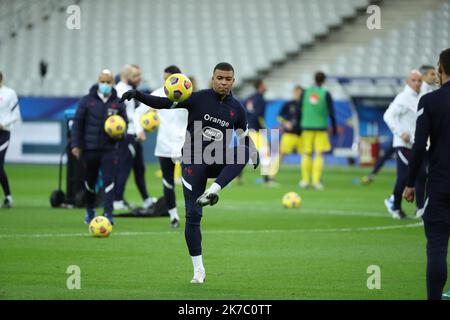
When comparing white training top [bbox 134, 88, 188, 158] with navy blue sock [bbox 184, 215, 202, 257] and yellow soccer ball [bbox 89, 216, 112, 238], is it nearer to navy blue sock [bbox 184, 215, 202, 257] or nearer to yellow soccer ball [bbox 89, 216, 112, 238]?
yellow soccer ball [bbox 89, 216, 112, 238]

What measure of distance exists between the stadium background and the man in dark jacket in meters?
20.2

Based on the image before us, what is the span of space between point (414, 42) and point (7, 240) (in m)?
26.6

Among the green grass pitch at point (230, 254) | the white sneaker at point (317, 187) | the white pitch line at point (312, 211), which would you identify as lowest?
the white sneaker at point (317, 187)

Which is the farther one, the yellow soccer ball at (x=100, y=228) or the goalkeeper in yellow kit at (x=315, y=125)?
the goalkeeper in yellow kit at (x=315, y=125)

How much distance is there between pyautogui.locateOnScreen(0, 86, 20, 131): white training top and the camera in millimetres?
19125

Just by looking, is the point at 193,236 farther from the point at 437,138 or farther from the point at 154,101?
the point at 437,138

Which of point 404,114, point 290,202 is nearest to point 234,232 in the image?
point 404,114

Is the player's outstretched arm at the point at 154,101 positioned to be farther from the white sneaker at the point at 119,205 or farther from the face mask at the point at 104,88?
the white sneaker at the point at 119,205

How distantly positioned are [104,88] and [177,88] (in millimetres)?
5550

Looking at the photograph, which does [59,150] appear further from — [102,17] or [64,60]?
[102,17]

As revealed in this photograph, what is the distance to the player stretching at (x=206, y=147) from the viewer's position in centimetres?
1089

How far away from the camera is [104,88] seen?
16047mm

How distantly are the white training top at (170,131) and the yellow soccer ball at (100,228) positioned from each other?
6.05ft

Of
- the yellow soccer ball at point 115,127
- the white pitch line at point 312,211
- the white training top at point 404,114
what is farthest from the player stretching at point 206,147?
the white pitch line at point 312,211
